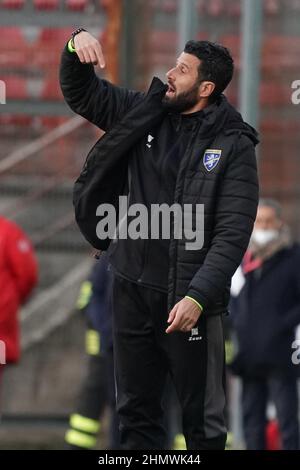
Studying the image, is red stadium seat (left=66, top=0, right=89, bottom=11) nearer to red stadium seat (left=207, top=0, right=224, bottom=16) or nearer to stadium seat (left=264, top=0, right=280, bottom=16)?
red stadium seat (left=207, top=0, right=224, bottom=16)

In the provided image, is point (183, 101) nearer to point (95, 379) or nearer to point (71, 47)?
point (71, 47)

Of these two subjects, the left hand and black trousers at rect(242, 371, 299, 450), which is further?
black trousers at rect(242, 371, 299, 450)

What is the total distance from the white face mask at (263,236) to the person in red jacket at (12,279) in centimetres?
130

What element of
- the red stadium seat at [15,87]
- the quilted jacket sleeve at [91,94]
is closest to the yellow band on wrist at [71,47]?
the quilted jacket sleeve at [91,94]

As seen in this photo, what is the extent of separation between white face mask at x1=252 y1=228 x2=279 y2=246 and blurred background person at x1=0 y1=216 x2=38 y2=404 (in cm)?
130

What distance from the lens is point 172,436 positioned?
945 cm

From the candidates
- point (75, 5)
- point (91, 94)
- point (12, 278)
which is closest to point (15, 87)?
point (75, 5)

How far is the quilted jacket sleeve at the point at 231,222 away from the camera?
18.0 feet

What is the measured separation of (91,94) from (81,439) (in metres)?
3.87

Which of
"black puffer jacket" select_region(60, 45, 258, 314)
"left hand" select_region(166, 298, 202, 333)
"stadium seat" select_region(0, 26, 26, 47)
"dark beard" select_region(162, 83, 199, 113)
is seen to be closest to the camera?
"left hand" select_region(166, 298, 202, 333)

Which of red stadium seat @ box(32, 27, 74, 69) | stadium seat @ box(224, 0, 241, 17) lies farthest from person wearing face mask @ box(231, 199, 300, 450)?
red stadium seat @ box(32, 27, 74, 69)

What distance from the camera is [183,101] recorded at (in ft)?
18.5

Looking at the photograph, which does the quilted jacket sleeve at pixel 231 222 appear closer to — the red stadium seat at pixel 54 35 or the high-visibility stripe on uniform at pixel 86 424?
the high-visibility stripe on uniform at pixel 86 424

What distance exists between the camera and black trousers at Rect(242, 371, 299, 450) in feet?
27.9
